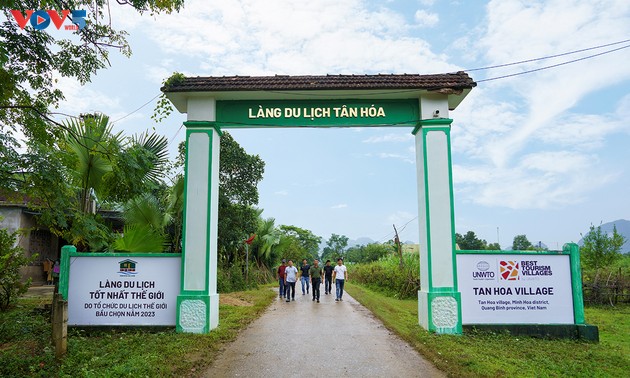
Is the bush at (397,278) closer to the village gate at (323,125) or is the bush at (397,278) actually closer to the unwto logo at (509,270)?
the unwto logo at (509,270)

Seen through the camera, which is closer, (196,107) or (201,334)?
(201,334)

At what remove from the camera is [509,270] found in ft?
31.2

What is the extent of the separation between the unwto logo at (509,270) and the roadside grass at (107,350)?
17.8 ft

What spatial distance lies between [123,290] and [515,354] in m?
7.17

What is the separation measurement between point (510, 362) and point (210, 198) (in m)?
6.01

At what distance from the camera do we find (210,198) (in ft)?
30.9

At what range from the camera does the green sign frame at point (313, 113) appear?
992 centimetres

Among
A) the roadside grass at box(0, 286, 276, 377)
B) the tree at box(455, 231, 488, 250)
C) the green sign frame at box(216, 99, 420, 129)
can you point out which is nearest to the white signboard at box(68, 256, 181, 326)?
the roadside grass at box(0, 286, 276, 377)

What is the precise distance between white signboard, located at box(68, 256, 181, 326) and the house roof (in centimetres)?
343

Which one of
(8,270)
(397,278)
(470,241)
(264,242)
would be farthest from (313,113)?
(470,241)

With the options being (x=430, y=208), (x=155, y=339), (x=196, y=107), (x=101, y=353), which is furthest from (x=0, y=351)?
(x=430, y=208)

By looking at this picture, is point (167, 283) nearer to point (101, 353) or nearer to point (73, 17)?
point (101, 353)

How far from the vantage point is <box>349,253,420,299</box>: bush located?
18.4 m

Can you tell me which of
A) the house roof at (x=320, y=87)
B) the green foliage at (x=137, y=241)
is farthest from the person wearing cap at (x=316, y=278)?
the house roof at (x=320, y=87)
